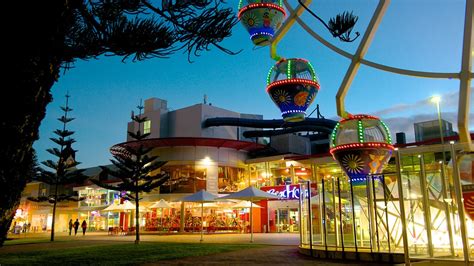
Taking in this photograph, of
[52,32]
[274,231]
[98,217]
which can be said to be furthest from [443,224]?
[98,217]

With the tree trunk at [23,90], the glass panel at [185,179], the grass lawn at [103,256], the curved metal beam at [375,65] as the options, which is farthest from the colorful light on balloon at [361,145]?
the glass panel at [185,179]

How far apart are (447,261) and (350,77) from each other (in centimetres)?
279

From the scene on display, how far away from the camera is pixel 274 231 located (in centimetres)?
2520

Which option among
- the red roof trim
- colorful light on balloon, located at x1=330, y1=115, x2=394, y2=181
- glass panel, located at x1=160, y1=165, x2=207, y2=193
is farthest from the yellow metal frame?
glass panel, located at x1=160, y1=165, x2=207, y2=193

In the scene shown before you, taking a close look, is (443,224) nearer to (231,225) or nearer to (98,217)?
(231,225)

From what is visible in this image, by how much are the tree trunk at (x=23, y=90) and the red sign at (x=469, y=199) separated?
4409 millimetres

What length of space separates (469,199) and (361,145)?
1876 mm

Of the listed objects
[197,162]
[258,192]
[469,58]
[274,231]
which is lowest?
[274,231]

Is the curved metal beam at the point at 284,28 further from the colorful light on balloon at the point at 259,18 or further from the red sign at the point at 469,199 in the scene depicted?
the red sign at the point at 469,199

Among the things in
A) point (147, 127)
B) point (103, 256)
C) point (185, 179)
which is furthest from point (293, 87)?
point (147, 127)

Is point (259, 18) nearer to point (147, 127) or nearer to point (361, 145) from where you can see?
point (361, 145)

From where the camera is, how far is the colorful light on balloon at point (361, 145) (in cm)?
617

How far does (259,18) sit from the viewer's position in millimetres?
6156

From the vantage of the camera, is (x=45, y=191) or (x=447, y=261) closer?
(x=447, y=261)
